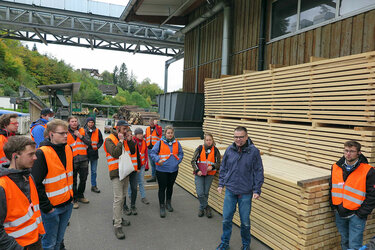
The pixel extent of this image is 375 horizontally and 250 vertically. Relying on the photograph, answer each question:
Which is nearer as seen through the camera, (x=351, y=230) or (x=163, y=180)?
(x=351, y=230)

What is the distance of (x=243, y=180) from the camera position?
12.6 ft

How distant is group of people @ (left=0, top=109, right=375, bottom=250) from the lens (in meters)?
2.25

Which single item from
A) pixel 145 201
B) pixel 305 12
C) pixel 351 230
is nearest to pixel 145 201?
pixel 145 201

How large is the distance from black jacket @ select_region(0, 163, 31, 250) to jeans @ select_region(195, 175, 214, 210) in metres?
3.69

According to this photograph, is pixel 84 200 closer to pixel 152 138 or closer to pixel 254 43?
pixel 152 138

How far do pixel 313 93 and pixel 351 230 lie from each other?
8.49ft

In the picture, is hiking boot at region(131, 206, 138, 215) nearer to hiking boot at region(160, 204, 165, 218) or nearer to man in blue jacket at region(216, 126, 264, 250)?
hiking boot at region(160, 204, 165, 218)

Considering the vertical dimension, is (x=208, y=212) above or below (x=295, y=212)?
below

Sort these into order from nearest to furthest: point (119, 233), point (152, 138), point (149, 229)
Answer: point (119, 233), point (149, 229), point (152, 138)

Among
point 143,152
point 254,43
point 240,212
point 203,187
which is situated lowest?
point 203,187

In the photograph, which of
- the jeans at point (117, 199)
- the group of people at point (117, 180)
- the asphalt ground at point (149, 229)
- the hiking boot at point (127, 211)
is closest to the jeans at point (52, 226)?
the group of people at point (117, 180)

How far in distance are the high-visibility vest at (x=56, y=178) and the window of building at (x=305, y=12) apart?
6.92 meters

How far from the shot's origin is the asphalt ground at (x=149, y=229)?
426 cm

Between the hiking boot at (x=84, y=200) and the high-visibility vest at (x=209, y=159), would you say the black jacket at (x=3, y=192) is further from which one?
the hiking boot at (x=84, y=200)
